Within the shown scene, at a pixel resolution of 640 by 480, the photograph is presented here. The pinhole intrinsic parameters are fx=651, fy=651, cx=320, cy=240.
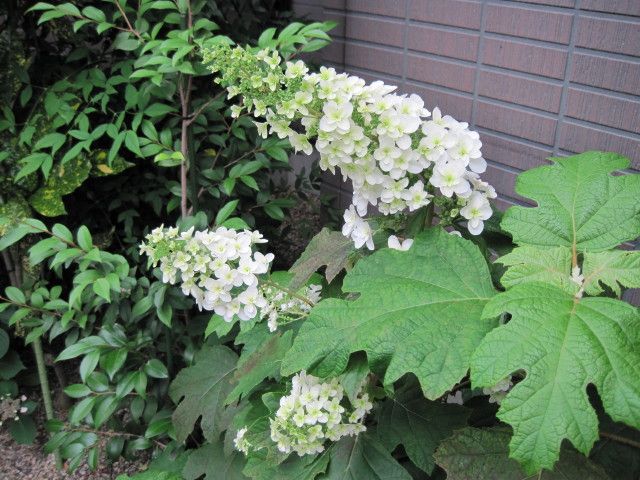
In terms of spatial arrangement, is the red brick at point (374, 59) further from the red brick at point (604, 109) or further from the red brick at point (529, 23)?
the red brick at point (604, 109)

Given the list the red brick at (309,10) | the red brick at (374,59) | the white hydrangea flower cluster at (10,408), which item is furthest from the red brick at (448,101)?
the white hydrangea flower cluster at (10,408)

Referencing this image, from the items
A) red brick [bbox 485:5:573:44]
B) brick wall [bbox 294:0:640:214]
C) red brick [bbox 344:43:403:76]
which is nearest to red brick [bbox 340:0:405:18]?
brick wall [bbox 294:0:640:214]

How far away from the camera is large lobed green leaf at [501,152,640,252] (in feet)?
4.12

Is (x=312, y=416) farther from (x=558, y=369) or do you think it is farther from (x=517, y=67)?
(x=517, y=67)

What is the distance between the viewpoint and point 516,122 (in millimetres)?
2186

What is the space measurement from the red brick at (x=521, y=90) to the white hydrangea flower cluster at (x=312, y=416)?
4.00ft

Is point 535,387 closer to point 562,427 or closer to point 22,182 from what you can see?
point 562,427

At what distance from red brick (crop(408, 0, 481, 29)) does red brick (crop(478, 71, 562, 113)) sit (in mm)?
189

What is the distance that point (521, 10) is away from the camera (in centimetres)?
206

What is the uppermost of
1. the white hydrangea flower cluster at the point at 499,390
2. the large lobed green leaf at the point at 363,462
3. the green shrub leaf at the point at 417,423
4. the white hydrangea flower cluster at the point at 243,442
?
the white hydrangea flower cluster at the point at 499,390

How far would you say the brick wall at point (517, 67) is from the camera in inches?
73.4

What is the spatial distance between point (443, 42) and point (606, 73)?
25.7 inches

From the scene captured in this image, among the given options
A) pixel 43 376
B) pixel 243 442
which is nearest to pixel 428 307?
pixel 243 442

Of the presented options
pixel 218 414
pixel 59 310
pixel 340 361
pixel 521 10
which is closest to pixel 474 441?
pixel 340 361
